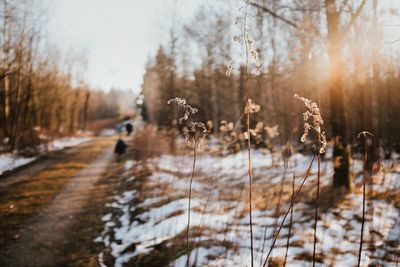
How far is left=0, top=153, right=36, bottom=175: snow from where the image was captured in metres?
13.7

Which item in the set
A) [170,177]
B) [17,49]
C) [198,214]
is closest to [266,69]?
[170,177]

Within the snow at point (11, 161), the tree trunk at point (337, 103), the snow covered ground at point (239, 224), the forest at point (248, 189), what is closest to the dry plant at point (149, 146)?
the forest at point (248, 189)

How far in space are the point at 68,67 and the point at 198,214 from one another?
122 ft

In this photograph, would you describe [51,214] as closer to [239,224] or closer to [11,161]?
[239,224]

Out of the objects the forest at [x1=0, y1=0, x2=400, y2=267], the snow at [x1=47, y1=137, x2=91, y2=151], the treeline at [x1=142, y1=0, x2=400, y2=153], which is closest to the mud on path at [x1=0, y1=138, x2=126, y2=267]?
the forest at [x1=0, y1=0, x2=400, y2=267]

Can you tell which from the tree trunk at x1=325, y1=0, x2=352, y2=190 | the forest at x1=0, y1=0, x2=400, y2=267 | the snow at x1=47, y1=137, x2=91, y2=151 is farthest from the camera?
the snow at x1=47, y1=137, x2=91, y2=151

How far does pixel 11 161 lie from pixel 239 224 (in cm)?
1246

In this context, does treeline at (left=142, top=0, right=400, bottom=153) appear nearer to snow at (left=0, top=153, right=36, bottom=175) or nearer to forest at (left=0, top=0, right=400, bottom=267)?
forest at (left=0, top=0, right=400, bottom=267)

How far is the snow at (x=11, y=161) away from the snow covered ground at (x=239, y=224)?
236 inches

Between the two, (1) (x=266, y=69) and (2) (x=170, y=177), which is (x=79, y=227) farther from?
(1) (x=266, y=69)

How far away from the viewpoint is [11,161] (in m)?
15.0

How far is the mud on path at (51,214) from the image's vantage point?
215 inches

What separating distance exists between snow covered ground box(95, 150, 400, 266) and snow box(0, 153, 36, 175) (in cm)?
598

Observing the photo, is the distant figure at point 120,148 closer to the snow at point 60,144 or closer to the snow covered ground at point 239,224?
the snow at point 60,144
